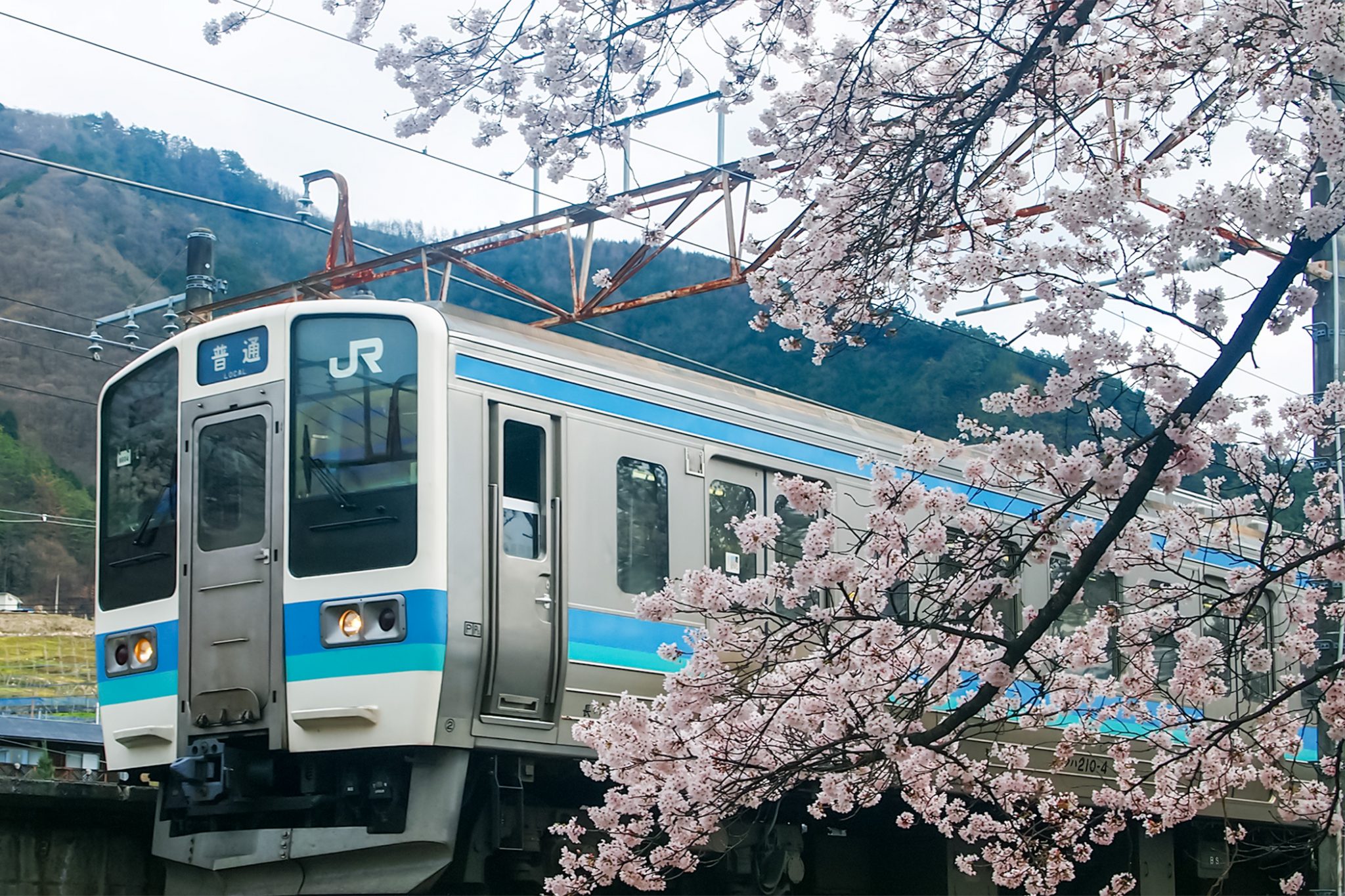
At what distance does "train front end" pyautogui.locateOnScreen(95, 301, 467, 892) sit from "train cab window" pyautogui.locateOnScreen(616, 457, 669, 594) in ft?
3.68

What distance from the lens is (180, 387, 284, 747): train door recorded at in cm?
733

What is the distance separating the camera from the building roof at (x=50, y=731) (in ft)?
45.9

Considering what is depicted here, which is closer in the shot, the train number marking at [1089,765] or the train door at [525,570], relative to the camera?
the train door at [525,570]

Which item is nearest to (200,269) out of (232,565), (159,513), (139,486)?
(139,486)

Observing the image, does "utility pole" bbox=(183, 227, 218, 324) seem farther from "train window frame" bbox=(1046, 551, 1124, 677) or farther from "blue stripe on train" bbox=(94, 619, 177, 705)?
"train window frame" bbox=(1046, 551, 1124, 677)

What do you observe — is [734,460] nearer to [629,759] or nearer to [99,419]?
[629,759]

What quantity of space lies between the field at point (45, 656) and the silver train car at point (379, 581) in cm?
2387

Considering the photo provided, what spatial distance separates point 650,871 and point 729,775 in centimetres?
85

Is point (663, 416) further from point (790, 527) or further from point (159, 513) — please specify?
point (159, 513)

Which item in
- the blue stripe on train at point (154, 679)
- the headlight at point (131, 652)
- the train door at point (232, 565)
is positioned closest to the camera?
the train door at point (232, 565)

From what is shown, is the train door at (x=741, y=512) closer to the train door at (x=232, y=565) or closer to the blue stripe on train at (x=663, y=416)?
the blue stripe on train at (x=663, y=416)

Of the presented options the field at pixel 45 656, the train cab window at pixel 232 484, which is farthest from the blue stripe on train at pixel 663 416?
the field at pixel 45 656

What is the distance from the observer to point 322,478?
740 centimetres

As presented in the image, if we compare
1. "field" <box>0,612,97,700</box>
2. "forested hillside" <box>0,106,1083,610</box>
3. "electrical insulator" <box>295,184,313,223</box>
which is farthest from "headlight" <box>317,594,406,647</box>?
"forested hillside" <box>0,106,1083,610</box>
